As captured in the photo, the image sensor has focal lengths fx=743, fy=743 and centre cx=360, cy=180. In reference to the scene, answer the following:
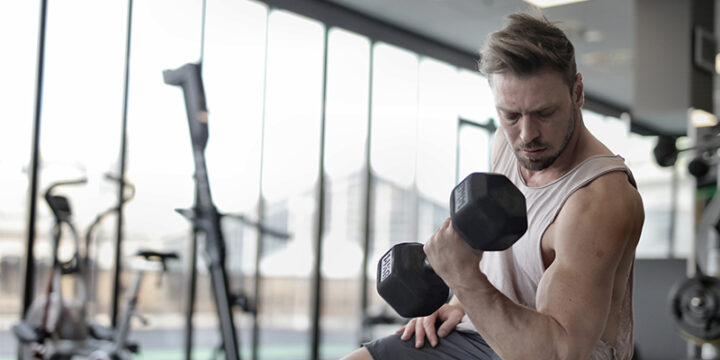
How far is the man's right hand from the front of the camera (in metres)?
1.70

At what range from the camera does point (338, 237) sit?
696 centimetres

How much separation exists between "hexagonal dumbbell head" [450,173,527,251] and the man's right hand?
0.52 meters

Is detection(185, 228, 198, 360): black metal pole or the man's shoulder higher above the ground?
the man's shoulder

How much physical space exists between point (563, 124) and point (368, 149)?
5.74 meters

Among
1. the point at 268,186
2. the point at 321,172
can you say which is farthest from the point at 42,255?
the point at 321,172

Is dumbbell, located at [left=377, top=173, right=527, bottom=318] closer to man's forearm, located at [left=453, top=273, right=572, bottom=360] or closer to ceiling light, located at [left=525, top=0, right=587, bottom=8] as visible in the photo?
man's forearm, located at [left=453, top=273, right=572, bottom=360]

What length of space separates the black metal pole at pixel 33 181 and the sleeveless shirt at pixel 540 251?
4012mm

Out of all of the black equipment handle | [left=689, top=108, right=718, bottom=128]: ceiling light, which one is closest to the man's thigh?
the black equipment handle

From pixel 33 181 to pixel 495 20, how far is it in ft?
14.1

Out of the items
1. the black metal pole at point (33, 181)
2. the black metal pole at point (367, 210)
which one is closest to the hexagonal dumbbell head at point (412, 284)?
the black metal pole at point (33, 181)

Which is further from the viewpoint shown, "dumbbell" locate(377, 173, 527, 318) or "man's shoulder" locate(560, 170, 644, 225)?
"man's shoulder" locate(560, 170, 644, 225)

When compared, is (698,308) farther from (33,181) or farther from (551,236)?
(33,181)

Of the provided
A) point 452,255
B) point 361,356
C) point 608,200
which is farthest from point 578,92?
point 361,356

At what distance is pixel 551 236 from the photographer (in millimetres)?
1435
